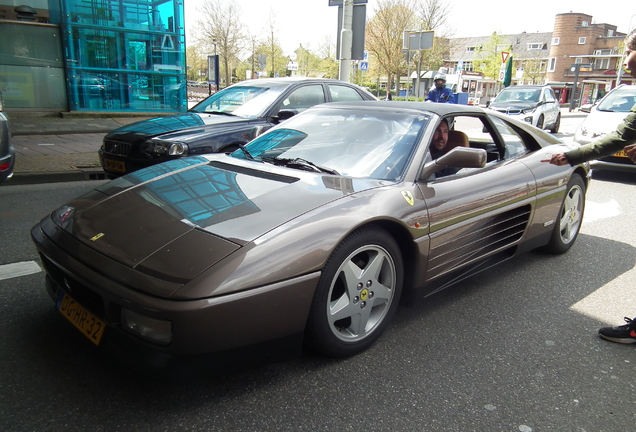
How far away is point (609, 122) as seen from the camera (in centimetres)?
850

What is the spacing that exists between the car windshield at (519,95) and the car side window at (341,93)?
31.0 ft

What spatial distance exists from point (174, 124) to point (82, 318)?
4137 millimetres

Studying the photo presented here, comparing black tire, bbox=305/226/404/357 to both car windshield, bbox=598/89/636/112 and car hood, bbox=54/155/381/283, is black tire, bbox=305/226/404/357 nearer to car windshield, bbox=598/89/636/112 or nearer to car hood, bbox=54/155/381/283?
car hood, bbox=54/155/381/283

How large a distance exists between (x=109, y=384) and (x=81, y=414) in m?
0.21

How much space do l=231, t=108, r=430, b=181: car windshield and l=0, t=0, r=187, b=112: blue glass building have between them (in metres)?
12.2

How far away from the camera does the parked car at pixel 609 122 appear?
7918 millimetres

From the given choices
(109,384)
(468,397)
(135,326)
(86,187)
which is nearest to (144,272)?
(135,326)

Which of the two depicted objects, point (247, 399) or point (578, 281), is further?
Answer: point (578, 281)

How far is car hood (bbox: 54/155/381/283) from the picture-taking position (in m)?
2.00

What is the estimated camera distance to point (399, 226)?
8.39 ft

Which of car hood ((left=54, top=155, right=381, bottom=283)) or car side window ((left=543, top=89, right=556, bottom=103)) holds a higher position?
car side window ((left=543, top=89, right=556, bottom=103))

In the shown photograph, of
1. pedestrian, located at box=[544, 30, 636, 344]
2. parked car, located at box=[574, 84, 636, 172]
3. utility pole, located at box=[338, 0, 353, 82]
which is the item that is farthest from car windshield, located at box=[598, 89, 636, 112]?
pedestrian, located at box=[544, 30, 636, 344]

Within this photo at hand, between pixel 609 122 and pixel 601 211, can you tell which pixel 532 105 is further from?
pixel 601 211

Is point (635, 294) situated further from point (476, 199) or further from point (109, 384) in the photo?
point (109, 384)
